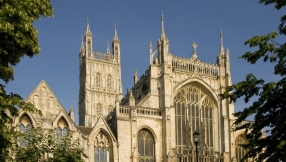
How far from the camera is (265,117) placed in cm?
2230

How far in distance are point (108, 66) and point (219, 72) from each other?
35734 millimetres

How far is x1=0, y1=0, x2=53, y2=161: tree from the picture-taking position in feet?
65.2

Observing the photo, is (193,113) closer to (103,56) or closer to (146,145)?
(146,145)

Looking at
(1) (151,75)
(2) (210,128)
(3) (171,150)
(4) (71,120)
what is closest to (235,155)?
(2) (210,128)

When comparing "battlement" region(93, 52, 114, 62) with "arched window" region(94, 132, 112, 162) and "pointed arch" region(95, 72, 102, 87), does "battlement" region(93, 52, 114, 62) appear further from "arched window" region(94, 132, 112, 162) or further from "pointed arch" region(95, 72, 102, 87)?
"arched window" region(94, 132, 112, 162)

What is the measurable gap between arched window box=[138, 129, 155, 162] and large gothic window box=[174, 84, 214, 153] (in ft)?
8.70

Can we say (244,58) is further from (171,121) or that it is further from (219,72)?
(219,72)

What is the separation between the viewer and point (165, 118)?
45594 millimetres

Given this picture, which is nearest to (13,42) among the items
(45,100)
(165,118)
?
(45,100)

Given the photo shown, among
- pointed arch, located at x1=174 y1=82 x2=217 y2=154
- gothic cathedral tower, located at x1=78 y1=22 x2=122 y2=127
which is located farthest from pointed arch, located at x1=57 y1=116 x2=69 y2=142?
gothic cathedral tower, located at x1=78 y1=22 x2=122 y2=127

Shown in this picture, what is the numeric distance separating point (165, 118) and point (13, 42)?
87.6 ft

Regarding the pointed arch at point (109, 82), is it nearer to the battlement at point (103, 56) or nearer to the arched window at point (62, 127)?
the battlement at point (103, 56)

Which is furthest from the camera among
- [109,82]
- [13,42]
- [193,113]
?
[109,82]

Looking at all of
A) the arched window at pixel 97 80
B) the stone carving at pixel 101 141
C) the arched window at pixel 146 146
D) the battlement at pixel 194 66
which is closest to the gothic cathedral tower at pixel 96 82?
the arched window at pixel 97 80
